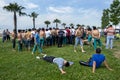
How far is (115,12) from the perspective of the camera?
5572 cm

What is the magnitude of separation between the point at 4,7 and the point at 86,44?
3529cm

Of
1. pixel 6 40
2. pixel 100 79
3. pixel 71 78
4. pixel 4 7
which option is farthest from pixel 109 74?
pixel 4 7

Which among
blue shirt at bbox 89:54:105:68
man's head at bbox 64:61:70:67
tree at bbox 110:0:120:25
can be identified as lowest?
man's head at bbox 64:61:70:67

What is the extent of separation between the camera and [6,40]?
148 ft

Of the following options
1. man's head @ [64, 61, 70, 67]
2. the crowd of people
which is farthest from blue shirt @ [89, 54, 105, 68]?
the crowd of people

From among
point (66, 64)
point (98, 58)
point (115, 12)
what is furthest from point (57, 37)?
point (115, 12)

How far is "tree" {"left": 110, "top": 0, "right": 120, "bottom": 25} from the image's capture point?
5491cm

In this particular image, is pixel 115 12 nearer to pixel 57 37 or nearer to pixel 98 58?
pixel 57 37

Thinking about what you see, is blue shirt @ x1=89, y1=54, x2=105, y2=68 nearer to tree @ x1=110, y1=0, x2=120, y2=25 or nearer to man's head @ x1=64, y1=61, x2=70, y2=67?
man's head @ x1=64, y1=61, x2=70, y2=67

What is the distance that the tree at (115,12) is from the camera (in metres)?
54.9

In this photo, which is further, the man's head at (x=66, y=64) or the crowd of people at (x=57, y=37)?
the crowd of people at (x=57, y=37)

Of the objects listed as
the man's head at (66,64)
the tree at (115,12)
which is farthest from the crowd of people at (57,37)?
the tree at (115,12)

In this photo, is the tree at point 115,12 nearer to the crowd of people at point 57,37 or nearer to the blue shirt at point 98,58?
the crowd of people at point 57,37

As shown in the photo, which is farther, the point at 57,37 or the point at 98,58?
the point at 57,37
